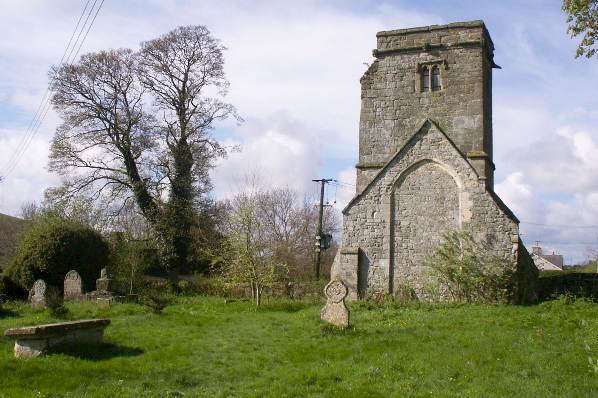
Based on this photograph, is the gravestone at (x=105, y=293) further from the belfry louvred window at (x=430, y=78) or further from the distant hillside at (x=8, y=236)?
the distant hillside at (x=8, y=236)

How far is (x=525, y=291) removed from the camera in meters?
19.2

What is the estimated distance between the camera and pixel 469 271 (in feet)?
61.8

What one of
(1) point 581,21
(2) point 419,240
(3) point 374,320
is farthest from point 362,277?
(1) point 581,21

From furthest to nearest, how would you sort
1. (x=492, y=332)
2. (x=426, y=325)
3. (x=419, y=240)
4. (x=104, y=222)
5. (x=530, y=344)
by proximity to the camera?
1. (x=104, y=222)
2. (x=419, y=240)
3. (x=426, y=325)
4. (x=492, y=332)
5. (x=530, y=344)

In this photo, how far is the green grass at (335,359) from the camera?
8.60 m

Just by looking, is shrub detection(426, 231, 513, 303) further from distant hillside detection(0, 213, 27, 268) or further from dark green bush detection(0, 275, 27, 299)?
distant hillside detection(0, 213, 27, 268)

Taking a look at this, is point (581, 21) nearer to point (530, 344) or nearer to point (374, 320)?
point (530, 344)

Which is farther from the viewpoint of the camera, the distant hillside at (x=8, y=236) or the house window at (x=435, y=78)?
the distant hillside at (x=8, y=236)

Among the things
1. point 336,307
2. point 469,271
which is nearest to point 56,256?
point 336,307

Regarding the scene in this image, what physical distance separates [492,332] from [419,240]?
26.8 ft

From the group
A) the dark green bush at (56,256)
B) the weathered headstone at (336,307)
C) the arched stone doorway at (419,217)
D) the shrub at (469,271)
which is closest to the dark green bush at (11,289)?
the dark green bush at (56,256)

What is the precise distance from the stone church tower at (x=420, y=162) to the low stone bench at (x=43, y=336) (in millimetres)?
11008

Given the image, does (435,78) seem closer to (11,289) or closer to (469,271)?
(469,271)

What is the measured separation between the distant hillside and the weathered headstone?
2505cm
